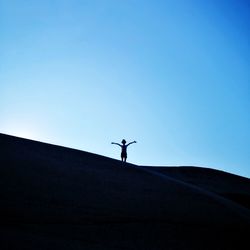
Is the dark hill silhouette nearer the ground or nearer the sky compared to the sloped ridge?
nearer the ground

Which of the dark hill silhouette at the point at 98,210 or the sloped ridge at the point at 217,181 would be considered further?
the sloped ridge at the point at 217,181

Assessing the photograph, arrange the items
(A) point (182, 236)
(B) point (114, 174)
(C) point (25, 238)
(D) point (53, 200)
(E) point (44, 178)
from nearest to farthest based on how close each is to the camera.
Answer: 1. (C) point (25, 238)
2. (A) point (182, 236)
3. (D) point (53, 200)
4. (E) point (44, 178)
5. (B) point (114, 174)

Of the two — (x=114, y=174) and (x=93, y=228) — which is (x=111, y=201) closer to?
(x=93, y=228)

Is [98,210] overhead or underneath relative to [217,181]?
underneath

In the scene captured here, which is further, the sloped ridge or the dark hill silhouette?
the sloped ridge

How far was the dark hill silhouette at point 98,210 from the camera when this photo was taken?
10.8ft

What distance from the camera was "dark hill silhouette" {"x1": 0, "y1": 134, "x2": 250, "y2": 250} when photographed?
3.29 meters

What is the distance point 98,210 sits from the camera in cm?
425

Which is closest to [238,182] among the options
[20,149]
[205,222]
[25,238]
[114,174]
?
[114,174]

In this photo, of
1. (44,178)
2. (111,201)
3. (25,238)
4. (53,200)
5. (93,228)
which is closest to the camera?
(25,238)

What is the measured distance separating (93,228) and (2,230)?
1.12 m

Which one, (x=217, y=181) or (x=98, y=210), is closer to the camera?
(x=98, y=210)

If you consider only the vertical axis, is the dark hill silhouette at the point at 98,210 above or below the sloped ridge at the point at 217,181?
below

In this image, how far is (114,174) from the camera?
6.84 m
